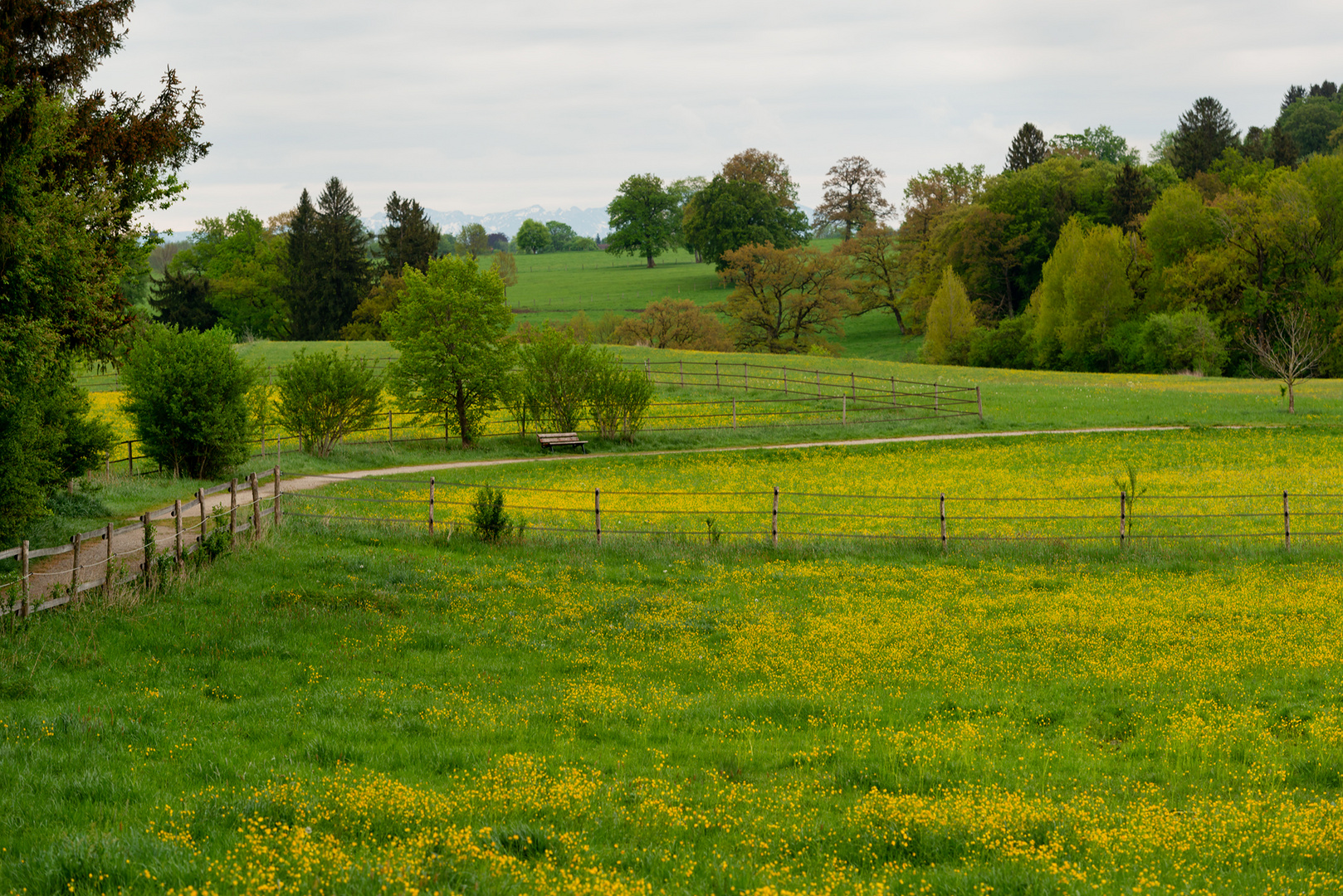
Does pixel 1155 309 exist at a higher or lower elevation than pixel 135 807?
higher

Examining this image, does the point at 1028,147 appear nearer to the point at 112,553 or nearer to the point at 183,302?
the point at 183,302

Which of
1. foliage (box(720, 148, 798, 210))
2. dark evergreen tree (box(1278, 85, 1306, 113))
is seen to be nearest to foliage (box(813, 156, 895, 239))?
foliage (box(720, 148, 798, 210))

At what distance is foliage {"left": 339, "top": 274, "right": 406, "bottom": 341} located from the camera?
83.2m

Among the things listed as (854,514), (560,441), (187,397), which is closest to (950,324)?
(560,441)

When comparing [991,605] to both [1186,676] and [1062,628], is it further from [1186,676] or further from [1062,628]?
[1186,676]

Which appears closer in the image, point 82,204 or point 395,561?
point 82,204

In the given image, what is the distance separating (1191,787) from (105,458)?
89.0ft

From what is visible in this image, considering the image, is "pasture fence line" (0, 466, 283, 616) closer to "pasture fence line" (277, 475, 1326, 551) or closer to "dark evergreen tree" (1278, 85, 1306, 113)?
"pasture fence line" (277, 475, 1326, 551)

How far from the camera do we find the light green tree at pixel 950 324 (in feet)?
269

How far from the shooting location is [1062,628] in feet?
51.4

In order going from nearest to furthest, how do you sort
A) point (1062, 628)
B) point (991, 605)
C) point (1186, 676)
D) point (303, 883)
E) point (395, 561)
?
point (303, 883)
point (1186, 676)
point (1062, 628)
point (991, 605)
point (395, 561)

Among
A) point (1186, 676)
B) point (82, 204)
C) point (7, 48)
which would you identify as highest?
point (7, 48)

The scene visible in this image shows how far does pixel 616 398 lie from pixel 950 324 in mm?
49614

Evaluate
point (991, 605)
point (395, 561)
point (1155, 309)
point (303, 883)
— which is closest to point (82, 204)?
point (395, 561)
